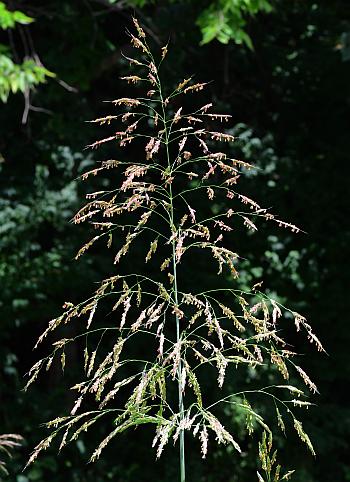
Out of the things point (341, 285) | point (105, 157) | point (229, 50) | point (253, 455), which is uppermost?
point (229, 50)

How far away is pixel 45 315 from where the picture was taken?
202 inches

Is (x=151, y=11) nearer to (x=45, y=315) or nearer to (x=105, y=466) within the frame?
(x=45, y=315)

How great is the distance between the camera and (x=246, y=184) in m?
5.62

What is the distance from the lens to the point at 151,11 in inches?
225

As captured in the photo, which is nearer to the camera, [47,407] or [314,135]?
[47,407]

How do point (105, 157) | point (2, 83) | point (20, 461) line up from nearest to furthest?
point (2, 83), point (20, 461), point (105, 157)

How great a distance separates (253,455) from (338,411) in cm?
65

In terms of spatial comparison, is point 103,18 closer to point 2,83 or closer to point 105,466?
point 2,83

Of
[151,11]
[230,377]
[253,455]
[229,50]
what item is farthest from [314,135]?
[253,455]

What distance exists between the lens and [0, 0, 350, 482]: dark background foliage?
5.11 metres

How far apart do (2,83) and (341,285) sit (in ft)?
9.73

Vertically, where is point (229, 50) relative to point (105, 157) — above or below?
above

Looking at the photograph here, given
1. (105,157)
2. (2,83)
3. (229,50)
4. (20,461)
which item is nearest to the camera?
(2,83)

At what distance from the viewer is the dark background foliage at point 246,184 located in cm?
511
